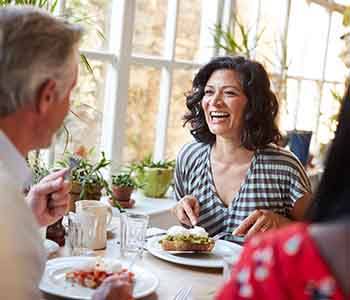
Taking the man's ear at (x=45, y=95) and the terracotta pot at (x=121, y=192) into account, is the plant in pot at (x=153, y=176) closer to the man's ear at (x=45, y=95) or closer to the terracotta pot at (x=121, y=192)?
the terracotta pot at (x=121, y=192)

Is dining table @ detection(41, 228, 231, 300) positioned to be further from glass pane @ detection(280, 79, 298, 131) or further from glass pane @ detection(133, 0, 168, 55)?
glass pane @ detection(280, 79, 298, 131)

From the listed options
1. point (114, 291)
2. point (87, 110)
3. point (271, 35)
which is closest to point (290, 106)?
point (271, 35)

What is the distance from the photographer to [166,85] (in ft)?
11.9

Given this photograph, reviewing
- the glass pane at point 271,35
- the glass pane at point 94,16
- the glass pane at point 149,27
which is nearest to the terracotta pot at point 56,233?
the glass pane at point 94,16

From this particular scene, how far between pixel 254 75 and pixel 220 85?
0.14 meters

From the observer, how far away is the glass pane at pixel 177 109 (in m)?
3.73

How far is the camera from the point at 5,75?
3.89ft

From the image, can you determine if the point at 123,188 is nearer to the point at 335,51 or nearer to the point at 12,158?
the point at 12,158

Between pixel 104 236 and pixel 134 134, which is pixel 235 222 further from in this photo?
pixel 134 134

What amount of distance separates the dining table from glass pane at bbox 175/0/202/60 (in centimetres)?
197

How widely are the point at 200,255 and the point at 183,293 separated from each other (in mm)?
334

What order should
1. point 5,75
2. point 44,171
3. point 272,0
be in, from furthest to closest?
point 272,0 < point 44,171 < point 5,75

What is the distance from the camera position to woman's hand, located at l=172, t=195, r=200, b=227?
2314 mm

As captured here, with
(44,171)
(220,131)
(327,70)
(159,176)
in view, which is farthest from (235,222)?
(327,70)
